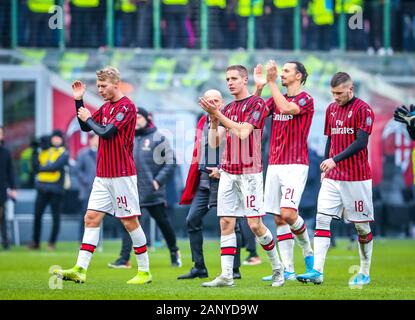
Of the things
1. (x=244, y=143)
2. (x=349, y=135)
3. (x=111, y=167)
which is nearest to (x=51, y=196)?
(x=111, y=167)

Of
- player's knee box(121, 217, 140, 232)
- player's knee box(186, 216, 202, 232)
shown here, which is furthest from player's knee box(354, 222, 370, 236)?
player's knee box(121, 217, 140, 232)

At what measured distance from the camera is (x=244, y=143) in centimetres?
1191

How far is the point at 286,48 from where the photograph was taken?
25.1m

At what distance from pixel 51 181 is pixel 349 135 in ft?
31.4

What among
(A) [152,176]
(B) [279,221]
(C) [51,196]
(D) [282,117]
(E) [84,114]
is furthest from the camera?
(C) [51,196]

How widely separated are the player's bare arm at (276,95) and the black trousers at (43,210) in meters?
9.11

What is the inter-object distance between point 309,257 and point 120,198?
2244 mm

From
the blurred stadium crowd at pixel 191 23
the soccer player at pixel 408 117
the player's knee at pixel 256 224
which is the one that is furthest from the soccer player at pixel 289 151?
the blurred stadium crowd at pixel 191 23

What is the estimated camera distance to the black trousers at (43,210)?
66.7ft

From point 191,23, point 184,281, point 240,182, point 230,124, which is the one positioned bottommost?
point 184,281

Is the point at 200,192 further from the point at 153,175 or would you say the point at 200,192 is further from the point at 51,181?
the point at 51,181

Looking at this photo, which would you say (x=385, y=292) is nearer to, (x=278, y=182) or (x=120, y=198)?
(x=278, y=182)

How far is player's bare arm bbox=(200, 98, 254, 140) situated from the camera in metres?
11.3

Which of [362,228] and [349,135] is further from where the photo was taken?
[362,228]
